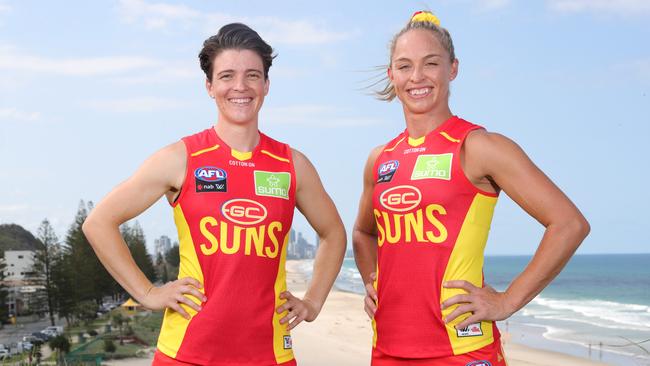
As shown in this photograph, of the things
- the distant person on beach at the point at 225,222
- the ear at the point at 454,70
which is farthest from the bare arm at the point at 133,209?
the ear at the point at 454,70

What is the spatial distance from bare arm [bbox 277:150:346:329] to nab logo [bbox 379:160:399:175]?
1.17 ft

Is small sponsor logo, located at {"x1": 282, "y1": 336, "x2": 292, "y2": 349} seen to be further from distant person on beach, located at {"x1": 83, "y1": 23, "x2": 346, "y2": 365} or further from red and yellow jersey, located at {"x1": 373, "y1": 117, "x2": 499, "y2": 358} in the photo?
red and yellow jersey, located at {"x1": 373, "y1": 117, "x2": 499, "y2": 358}

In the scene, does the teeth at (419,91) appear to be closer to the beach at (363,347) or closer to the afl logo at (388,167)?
the afl logo at (388,167)

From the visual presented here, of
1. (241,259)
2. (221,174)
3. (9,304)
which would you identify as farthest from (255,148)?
(9,304)

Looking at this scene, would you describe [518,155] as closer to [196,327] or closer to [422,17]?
[422,17]

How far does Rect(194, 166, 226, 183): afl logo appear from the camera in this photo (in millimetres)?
4008

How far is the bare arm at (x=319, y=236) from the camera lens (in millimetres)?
4199

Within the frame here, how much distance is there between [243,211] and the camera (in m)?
3.98

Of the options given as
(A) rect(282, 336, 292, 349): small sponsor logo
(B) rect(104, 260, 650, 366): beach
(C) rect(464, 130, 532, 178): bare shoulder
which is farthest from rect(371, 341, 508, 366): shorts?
(B) rect(104, 260, 650, 366): beach

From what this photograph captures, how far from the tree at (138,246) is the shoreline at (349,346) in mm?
32548

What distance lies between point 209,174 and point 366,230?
1133 millimetres

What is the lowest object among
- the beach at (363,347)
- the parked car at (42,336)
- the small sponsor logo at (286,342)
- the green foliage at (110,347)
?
the parked car at (42,336)

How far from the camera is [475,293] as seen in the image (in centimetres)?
388

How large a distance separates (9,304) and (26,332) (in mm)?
12380
